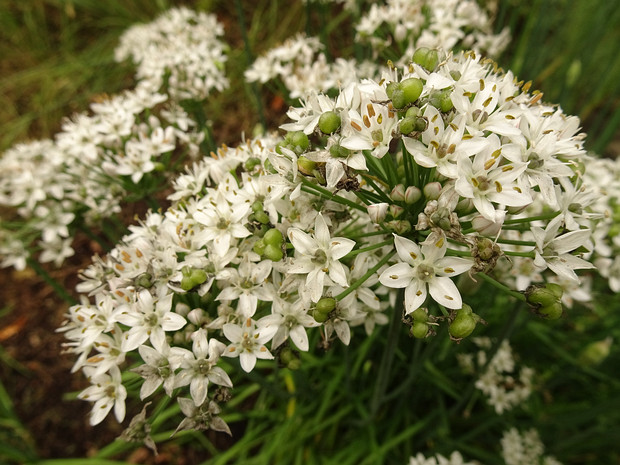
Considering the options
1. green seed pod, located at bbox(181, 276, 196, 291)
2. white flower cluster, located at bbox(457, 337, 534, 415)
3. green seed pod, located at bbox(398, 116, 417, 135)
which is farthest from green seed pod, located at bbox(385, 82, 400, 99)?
white flower cluster, located at bbox(457, 337, 534, 415)

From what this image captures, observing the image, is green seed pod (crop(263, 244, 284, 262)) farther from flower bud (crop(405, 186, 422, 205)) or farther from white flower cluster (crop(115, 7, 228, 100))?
white flower cluster (crop(115, 7, 228, 100))

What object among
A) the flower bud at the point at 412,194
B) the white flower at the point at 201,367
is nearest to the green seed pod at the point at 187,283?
the white flower at the point at 201,367

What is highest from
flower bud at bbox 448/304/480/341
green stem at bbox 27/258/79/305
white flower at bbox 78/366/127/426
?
flower bud at bbox 448/304/480/341

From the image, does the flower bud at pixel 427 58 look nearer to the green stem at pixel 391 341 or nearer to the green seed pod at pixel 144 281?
the green stem at pixel 391 341

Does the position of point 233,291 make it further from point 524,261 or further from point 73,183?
point 73,183

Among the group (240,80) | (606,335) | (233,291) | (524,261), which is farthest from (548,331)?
(240,80)

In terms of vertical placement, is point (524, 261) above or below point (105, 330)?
above

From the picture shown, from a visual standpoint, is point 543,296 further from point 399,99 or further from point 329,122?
point 329,122
